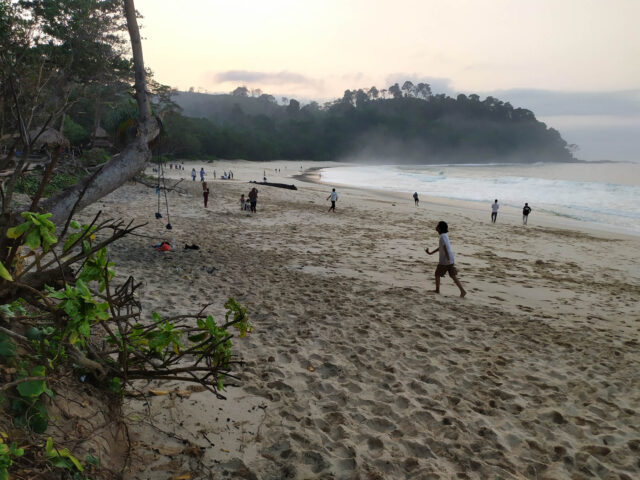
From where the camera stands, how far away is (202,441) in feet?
10.6

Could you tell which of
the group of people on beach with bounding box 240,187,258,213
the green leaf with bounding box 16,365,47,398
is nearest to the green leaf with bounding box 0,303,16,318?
the green leaf with bounding box 16,365,47,398

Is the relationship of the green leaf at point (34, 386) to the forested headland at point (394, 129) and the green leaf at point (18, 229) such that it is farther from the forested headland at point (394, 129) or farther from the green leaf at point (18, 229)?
the forested headland at point (394, 129)

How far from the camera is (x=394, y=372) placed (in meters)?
4.66

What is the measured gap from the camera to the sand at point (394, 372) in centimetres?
328

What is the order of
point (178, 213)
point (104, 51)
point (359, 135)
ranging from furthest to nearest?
1. point (359, 135)
2. point (104, 51)
3. point (178, 213)

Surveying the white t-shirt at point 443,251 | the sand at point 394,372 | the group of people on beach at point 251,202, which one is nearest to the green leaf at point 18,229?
the sand at point 394,372

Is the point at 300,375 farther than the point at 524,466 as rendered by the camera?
Yes

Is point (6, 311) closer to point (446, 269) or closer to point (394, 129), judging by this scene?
point (446, 269)

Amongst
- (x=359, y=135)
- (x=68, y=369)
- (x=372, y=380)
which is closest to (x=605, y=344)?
(x=372, y=380)

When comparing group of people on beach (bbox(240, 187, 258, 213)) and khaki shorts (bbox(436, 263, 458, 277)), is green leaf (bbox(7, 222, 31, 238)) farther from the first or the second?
group of people on beach (bbox(240, 187, 258, 213))

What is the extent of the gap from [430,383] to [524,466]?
1.24 m

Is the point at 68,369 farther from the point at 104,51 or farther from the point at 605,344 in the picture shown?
the point at 104,51

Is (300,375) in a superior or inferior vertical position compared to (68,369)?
inferior

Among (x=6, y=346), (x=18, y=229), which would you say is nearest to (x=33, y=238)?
(x=18, y=229)
